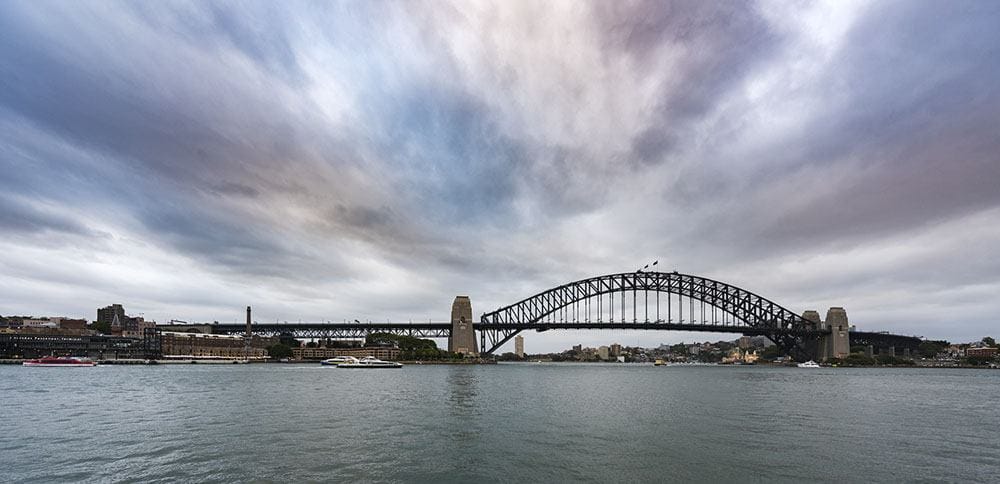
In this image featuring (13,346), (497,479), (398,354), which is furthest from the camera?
(398,354)

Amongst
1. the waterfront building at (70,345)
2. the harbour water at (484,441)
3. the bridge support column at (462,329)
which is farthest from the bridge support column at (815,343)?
the waterfront building at (70,345)

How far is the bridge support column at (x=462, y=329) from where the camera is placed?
6614 inches

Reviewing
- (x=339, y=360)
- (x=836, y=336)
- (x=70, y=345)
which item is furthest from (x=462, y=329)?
(x=70, y=345)

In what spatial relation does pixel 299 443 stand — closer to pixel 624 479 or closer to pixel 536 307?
pixel 624 479

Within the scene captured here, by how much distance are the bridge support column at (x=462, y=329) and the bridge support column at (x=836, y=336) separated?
113707mm

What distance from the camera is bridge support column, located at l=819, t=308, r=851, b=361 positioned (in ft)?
597

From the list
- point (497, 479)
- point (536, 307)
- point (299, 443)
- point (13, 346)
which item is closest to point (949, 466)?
point (497, 479)

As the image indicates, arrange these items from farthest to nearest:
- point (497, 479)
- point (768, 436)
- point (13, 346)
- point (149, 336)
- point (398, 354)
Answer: point (149, 336)
point (398, 354)
point (13, 346)
point (768, 436)
point (497, 479)

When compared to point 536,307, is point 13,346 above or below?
below

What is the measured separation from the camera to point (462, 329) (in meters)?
169

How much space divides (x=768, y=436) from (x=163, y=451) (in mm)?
27466

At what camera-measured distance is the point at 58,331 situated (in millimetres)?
187000

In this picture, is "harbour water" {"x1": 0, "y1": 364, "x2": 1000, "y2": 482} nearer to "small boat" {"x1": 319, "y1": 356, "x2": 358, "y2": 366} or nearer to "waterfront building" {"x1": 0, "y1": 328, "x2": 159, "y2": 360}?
"small boat" {"x1": 319, "y1": 356, "x2": 358, "y2": 366}

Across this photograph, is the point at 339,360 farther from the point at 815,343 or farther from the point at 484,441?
the point at 815,343
